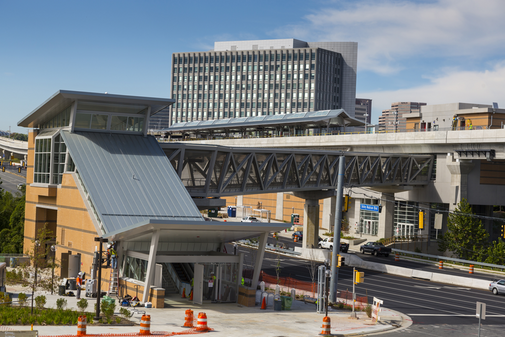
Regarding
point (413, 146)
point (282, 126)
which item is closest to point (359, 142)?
point (413, 146)

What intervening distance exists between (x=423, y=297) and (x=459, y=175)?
30.1 m

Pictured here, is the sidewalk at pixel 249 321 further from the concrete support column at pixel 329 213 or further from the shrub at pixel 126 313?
the concrete support column at pixel 329 213

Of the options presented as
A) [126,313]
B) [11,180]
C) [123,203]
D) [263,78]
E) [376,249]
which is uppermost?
[263,78]

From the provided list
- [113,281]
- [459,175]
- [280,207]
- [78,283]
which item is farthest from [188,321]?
[280,207]

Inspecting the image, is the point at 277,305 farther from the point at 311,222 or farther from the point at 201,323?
the point at 311,222

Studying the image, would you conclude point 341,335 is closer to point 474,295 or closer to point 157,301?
point 157,301

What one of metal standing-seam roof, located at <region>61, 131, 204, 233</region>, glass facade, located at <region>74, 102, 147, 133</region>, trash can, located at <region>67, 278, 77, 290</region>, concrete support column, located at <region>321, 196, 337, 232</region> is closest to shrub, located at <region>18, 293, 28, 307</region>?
trash can, located at <region>67, 278, 77, 290</region>

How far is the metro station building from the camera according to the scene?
99.5 feet

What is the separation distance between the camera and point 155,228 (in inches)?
1096

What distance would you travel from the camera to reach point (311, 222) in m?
62.4

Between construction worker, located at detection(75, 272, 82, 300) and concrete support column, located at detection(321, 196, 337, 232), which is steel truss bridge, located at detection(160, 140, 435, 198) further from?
concrete support column, located at detection(321, 196, 337, 232)

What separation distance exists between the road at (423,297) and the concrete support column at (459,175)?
45.1ft

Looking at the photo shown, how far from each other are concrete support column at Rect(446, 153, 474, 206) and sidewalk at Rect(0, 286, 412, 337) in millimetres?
36257

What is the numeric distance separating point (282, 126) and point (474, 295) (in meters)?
46.8
